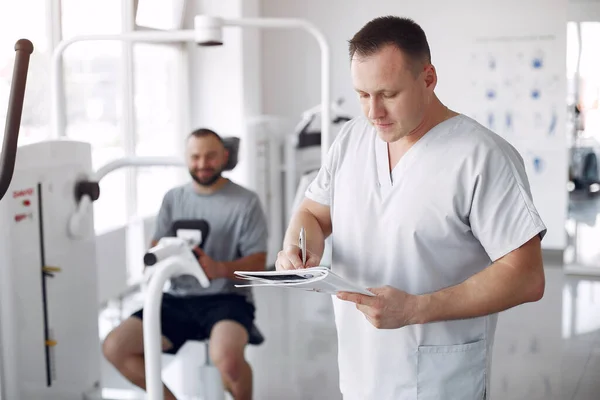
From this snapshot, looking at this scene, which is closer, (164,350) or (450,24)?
(164,350)

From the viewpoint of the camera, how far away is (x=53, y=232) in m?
2.53

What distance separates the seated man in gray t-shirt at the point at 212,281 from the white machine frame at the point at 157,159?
5.9 inches

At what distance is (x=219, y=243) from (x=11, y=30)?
180 centimetres

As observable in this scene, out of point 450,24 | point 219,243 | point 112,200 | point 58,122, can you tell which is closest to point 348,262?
point 219,243

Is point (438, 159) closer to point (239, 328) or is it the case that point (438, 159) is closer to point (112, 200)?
point (239, 328)

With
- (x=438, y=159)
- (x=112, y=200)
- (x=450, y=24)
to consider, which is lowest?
(x=112, y=200)

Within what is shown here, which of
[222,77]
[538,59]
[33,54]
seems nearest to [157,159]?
[33,54]

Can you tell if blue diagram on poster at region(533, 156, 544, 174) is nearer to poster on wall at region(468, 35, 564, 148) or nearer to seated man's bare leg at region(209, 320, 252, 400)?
poster on wall at region(468, 35, 564, 148)

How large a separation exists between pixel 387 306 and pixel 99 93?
3.75 m

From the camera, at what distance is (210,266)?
8.55 ft

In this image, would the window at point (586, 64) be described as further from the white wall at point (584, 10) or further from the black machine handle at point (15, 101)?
the black machine handle at point (15, 101)

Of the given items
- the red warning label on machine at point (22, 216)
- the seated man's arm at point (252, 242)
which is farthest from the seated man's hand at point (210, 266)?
the red warning label on machine at point (22, 216)

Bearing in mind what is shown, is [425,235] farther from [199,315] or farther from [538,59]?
[538,59]

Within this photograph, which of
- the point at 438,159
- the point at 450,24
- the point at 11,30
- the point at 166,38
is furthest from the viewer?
the point at 450,24
